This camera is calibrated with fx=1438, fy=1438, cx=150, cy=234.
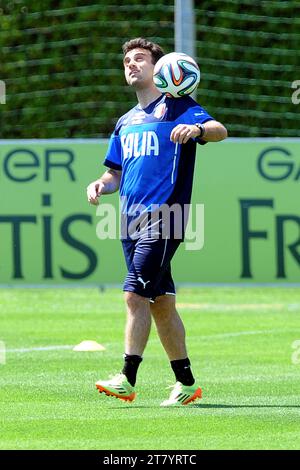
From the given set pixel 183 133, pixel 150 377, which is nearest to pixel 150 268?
pixel 183 133

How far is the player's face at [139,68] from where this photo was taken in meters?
8.55

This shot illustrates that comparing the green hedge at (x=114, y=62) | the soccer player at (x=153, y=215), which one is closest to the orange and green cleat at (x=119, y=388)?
the soccer player at (x=153, y=215)

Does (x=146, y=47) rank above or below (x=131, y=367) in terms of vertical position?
above

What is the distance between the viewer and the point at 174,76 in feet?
26.9

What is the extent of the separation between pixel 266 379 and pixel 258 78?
9644 mm

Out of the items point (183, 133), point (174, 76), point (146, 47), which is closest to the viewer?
point (183, 133)

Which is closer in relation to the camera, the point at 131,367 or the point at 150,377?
the point at 131,367

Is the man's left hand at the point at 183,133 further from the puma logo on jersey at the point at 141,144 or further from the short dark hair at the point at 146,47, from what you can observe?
the short dark hair at the point at 146,47

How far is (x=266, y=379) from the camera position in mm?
9625

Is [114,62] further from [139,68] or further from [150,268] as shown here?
[150,268]

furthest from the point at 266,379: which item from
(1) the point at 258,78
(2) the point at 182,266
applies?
(1) the point at 258,78

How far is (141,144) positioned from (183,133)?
52 cm
